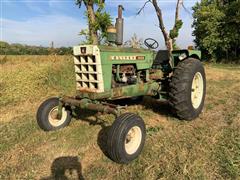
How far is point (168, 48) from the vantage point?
218 inches

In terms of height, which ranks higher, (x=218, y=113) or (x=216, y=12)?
(x=216, y=12)

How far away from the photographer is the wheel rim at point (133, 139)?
12.0 feet

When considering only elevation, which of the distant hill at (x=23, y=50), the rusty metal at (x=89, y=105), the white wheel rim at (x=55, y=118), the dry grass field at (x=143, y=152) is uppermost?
the distant hill at (x=23, y=50)

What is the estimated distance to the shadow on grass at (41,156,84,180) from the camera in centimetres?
319

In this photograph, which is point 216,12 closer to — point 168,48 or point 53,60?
point 53,60

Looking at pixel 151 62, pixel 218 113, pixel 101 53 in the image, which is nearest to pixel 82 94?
pixel 101 53

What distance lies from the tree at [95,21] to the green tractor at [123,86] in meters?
4.61

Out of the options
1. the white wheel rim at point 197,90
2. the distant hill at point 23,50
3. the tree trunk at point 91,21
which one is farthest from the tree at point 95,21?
the white wheel rim at point 197,90

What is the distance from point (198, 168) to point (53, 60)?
8001 mm

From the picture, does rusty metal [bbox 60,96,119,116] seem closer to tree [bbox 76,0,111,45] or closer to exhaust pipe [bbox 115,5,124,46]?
exhaust pipe [bbox 115,5,124,46]

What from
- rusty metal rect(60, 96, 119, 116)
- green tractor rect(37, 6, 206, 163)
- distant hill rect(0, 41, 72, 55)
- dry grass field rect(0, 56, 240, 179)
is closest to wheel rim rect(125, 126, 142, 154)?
green tractor rect(37, 6, 206, 163)

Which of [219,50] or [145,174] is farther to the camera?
[219,50]

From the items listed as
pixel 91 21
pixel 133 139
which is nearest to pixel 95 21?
pixel 91 21

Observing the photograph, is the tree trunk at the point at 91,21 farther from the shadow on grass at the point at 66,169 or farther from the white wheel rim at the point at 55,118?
the shadow on grass at the point at 66,169
